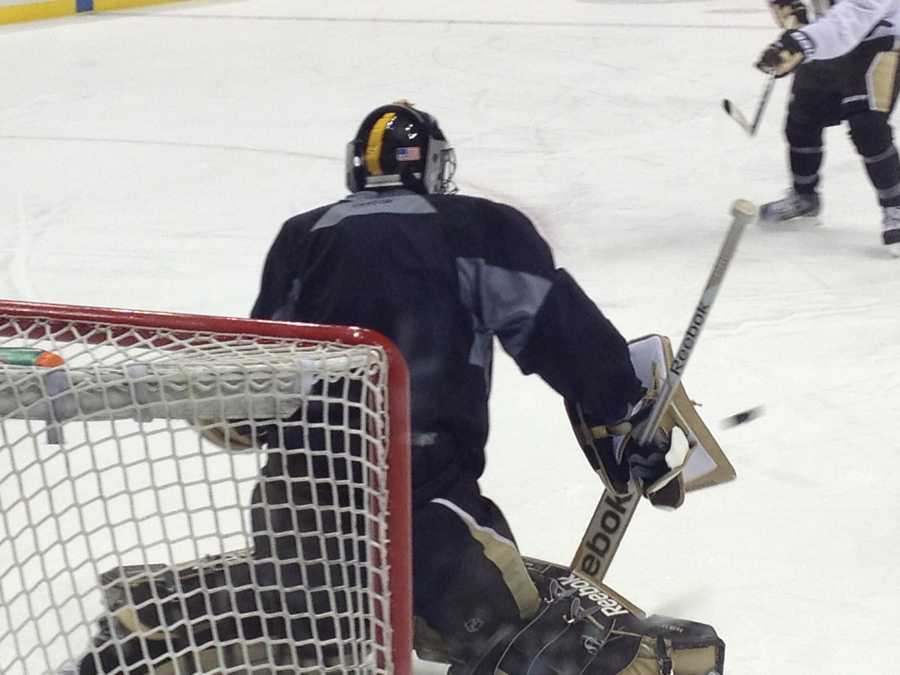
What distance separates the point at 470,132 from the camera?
4531 mm

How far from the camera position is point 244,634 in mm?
1492

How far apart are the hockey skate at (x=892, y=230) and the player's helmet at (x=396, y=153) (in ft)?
6.73

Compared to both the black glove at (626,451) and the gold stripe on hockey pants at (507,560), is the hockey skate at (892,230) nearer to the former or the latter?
the black glove at (626,451)

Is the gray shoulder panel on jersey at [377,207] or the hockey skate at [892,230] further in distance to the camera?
the hockey skate at [892,230]

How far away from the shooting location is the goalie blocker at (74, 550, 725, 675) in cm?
145

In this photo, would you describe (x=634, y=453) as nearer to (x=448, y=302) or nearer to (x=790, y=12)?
(x=448, y=302)

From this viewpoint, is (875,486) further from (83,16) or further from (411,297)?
(83,16)

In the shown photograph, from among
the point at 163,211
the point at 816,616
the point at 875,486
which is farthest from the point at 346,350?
the point at 163,211

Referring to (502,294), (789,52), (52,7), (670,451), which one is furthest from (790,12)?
(52,7)

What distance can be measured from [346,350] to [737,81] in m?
4.17

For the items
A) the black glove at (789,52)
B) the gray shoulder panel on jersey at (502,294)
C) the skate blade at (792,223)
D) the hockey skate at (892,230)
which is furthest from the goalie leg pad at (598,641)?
the skate blade at (792,223)

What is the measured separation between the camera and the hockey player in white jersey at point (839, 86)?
3143 millimetres

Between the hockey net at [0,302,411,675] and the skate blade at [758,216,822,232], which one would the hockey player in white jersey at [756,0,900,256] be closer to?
the skate blade at [758,216,822,232]

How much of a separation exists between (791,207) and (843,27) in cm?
59
